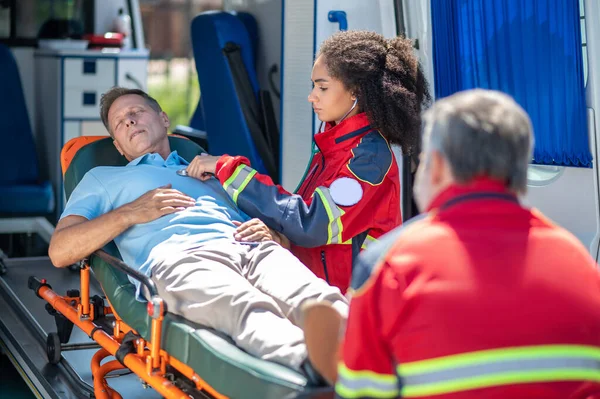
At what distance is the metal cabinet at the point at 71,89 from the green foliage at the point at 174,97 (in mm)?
6510

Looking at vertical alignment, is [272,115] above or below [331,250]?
above

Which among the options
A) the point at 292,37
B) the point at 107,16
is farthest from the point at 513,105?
the point at 107,16

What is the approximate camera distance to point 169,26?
14992 millimetres

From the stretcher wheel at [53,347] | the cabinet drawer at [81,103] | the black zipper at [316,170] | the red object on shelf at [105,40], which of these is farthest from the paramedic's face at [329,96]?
the red object on shelf at [105,40]

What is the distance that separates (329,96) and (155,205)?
76 cm

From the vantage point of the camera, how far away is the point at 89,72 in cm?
638

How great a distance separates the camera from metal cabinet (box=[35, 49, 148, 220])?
20.6 ft

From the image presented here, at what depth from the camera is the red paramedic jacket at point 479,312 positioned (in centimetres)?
167

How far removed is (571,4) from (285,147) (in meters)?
1.98

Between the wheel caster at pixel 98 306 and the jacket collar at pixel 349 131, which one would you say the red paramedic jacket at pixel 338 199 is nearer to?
the jacket collar at pixel 349 131

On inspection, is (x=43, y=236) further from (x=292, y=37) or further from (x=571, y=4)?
(x=571, y=4)

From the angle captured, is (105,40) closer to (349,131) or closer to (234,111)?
(234,111)

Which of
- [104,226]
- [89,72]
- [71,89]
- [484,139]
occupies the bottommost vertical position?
[104,226]

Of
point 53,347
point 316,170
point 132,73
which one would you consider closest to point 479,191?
point 316,170
